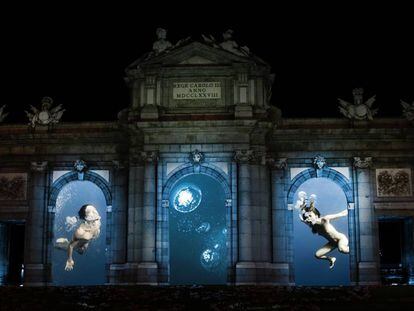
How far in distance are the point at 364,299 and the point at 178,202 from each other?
1740 centimetres

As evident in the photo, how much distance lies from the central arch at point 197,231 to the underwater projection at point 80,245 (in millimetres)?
4335

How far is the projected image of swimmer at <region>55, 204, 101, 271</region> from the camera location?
43250 mm

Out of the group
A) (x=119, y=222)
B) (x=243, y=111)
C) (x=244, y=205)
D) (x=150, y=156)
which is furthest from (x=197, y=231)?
(x=243, y=111)

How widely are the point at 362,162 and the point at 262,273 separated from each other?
851 cm

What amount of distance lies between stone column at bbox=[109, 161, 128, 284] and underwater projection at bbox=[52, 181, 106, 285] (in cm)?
111

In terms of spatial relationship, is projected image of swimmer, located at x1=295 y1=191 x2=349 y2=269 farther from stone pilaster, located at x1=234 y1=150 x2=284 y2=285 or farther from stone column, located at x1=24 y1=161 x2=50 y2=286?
stone column, located at x1=24 y1=161 x2=50 y2=286

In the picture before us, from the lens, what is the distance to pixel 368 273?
4100 cm

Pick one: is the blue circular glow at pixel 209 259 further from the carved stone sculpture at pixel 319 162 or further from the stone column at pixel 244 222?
the carved stone sculpture at pixel 319 162

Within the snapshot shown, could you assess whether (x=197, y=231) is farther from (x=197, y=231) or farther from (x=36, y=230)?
(x=36, y=230)

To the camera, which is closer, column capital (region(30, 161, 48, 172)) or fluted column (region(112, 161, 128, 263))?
fluted column (region(112, 161, 128, 263))

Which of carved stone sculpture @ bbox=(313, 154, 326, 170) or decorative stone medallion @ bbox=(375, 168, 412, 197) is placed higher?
carved stone sculpture @ bbox=(313, 154, 326, 170)

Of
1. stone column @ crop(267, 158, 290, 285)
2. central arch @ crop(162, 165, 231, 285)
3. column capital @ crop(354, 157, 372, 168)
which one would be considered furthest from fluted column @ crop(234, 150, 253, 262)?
column capital @ crop(354, 157, 372, 168)

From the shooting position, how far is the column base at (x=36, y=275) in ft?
138

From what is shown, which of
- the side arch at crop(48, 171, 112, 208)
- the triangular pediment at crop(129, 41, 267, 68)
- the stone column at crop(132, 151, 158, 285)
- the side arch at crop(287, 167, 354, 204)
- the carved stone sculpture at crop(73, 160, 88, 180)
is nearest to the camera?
the stone column at crop(132, 151, 158, 285)
